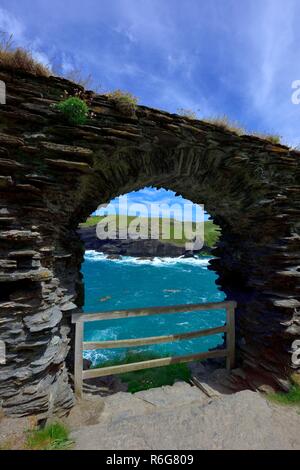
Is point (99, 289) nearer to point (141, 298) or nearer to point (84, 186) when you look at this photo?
point (141, 298)

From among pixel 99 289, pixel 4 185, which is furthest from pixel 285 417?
pixel 99 289

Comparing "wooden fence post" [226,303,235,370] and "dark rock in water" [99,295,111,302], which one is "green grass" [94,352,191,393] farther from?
"dark rock in water" [99,295,111,302]

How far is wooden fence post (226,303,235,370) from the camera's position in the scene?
353 inches

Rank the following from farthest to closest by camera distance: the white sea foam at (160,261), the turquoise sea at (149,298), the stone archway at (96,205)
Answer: the white sea foam at (160,261) → the turquoise sea at (149,298) → the stone archway at (96,205)

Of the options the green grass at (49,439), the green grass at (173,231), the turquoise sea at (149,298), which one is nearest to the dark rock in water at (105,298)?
the turquoise sea at (149,298)

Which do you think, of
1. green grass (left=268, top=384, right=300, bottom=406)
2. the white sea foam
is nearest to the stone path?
green grass (left=268, top=384, right=300, bottom=406)

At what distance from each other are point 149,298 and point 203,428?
36384mm

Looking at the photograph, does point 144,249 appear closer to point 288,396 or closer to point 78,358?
point 78,358

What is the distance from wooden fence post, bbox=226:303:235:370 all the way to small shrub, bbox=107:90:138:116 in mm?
7201

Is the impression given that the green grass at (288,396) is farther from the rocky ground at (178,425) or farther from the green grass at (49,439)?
the green grass at (49,439)

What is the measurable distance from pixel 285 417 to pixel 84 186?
7.42m

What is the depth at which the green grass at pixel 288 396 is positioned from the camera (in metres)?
6.62

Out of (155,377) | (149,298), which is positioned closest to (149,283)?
(149,298)

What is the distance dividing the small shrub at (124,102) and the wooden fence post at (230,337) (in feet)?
23.6
